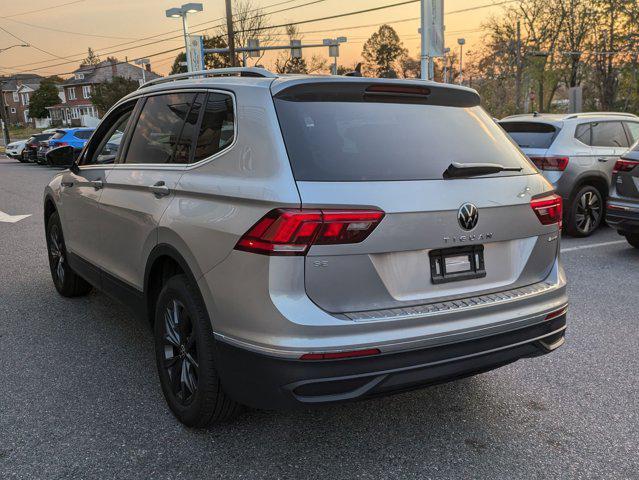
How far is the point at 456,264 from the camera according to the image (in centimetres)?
271

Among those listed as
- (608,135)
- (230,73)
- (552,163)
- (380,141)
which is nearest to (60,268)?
(230,73)

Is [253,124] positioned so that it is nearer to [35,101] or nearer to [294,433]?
[294,433]

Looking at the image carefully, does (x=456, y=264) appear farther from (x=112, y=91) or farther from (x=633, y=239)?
(x=112, y=91)

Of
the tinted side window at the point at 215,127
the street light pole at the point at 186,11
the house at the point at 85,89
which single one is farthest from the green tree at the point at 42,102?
the tinted side window at the point at 215,127

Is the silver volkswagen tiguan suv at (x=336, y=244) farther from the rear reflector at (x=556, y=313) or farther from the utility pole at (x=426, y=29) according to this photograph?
the utility pole at (x=426, y=29)

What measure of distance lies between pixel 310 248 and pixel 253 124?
694 mm

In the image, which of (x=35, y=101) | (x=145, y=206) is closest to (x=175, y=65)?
(x=35, y=101)

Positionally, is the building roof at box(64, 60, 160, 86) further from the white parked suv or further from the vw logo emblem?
the vw logo emblem

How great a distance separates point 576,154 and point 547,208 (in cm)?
583

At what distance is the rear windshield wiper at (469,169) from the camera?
2.75 metres

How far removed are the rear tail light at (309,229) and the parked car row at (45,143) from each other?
18.9 meters

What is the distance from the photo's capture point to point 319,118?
2.71 m

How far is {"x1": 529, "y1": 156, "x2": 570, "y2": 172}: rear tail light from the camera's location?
821 cm

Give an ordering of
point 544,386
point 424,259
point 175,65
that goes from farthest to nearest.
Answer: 1. point 175,65
2. point 544,386
3. point 424,259
